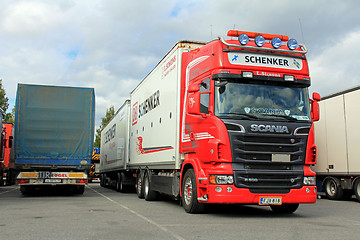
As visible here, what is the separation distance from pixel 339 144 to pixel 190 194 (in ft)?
26.8

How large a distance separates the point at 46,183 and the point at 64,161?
968 mm

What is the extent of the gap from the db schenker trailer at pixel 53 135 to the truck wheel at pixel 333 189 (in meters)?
9.13

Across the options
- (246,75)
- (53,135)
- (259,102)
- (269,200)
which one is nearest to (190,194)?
(269,200)

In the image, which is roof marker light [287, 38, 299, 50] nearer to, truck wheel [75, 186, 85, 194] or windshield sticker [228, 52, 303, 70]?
windshield sticker [228, 52, 303, 70]

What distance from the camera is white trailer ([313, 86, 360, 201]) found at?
14.2 metres

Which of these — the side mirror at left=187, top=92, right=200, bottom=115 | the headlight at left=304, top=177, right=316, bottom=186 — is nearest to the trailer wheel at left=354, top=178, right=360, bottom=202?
the headlight at left=304, top=177, right=316, bottom=186

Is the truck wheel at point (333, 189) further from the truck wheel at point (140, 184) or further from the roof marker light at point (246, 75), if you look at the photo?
the roof marker light at point (246, 75)

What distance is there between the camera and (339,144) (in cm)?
1508

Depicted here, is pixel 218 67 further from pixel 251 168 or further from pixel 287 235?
pixel 287 235

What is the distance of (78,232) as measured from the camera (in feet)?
21.5

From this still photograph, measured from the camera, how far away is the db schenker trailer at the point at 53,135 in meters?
14.2

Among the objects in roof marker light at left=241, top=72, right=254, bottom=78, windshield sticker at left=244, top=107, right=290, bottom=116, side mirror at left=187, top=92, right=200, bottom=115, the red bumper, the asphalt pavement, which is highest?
roof marker light at left=241, top=72, right=254, bottom=78

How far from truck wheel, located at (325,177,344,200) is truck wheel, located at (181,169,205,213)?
26.5 ft

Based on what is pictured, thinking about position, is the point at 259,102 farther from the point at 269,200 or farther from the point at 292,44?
the point at 269,200
